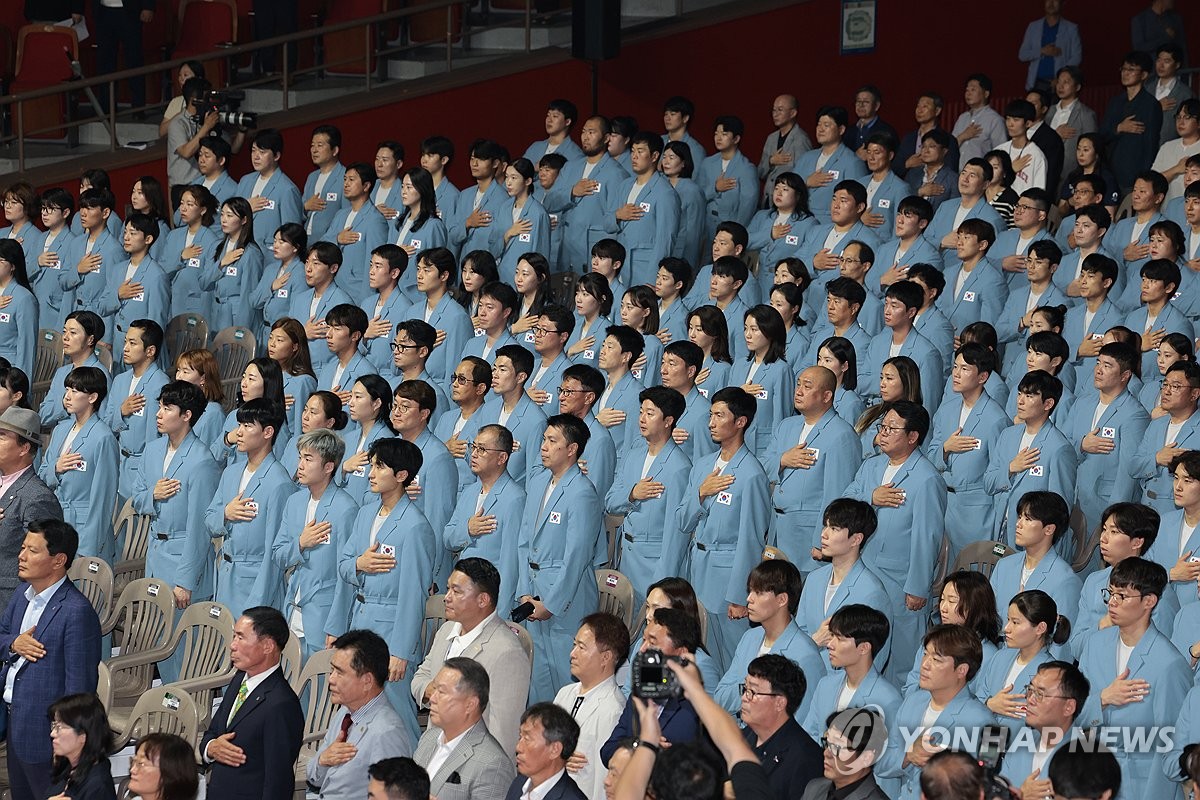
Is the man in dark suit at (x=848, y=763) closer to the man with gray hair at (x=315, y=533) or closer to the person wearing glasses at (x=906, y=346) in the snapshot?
the man with gray hair at (x=315, y=533)

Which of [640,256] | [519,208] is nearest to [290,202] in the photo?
[519,208]

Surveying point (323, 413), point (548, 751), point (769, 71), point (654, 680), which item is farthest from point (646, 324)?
point (769, 71)

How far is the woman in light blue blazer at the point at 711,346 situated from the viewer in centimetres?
1077

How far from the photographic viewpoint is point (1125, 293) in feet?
39.0

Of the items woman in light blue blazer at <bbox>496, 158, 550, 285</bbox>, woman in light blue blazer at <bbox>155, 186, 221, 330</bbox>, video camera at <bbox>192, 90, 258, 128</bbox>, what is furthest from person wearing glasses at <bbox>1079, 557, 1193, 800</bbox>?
video camera at <bbox>192, 90, 258, 128</bbox>

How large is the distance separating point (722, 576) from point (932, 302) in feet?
10.7

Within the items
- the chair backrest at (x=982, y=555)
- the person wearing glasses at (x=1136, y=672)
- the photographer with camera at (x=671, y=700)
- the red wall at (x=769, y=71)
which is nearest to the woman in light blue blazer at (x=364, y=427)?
the photographer with camera at (x=671, y=700)

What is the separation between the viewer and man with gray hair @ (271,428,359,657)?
348 inches

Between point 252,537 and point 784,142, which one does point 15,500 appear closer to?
point 252,537

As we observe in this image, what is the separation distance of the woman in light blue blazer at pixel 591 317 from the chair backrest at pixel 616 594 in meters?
2.97

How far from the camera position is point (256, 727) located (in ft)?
23.4

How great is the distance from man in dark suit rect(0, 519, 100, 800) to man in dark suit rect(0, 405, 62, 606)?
0.87m

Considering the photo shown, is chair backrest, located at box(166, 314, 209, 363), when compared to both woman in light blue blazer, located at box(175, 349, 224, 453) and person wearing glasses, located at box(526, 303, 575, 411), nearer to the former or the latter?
woman in light blue blazer, located at box(175, 349, 224, 453)

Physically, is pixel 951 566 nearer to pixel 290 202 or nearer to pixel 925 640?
pixel 925 640
